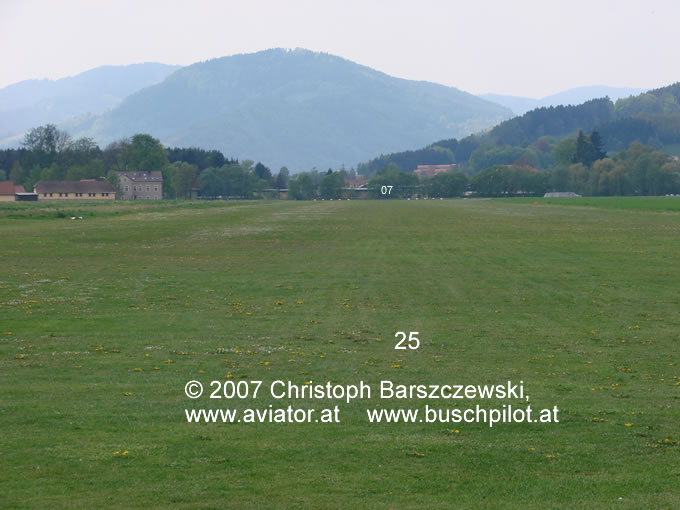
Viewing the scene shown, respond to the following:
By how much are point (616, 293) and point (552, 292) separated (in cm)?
194

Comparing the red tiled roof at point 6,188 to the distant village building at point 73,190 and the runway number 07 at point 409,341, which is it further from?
the runway number 07 at point 409,341

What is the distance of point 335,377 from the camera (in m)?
13.9

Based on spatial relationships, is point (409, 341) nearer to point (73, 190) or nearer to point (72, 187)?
point (73, 190)

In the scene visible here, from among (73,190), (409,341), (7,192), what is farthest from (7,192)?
(409,341)

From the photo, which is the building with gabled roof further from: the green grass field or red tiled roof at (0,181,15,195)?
the green grass field

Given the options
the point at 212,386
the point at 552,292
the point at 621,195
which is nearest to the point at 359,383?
the point at 212,386

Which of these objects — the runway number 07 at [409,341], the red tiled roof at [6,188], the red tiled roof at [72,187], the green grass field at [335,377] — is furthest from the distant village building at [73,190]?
the runway number 07 at [409,341]

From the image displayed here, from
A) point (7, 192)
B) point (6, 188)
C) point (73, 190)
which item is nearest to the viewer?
point (7, 192)

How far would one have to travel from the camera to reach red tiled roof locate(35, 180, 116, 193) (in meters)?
186

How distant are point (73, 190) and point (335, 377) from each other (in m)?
185

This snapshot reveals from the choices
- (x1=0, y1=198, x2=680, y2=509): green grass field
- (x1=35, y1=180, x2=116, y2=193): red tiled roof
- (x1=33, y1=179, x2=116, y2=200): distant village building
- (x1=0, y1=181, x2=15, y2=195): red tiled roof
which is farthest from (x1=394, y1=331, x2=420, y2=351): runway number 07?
(x1=35, y1=180, x2=116, y2=193): red tiled roof

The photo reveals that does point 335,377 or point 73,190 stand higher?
point 73,190

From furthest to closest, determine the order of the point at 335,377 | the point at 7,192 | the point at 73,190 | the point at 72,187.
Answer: the point at 72,187 < the point at 73,190 < the point at 7,192 < the point at 335,377

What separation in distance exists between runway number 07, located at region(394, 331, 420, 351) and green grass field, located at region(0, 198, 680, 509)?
21 centimetres
